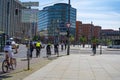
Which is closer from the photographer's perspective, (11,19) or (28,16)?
(28,16)

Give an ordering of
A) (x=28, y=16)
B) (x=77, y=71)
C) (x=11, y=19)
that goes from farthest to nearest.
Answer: (x=11, y=19) < (x=28, y=16) < (x=77, y=71)

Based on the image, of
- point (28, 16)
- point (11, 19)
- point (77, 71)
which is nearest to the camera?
point (77, 71)

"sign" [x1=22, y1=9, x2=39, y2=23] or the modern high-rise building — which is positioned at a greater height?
the modern high-rise building

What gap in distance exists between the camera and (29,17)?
792 inches

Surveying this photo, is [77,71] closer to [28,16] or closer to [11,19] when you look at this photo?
[28,16]

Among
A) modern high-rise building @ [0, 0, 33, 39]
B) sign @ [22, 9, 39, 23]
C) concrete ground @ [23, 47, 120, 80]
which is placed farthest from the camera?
modern high-rise building @ [0, 0, 33, 39]

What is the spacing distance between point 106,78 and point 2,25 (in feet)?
373

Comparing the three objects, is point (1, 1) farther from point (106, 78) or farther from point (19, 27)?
point (106, 78)

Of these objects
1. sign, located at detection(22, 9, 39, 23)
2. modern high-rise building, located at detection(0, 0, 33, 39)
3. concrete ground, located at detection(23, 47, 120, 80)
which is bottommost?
concrete ground, located at detection(23, 47, 120, 80)

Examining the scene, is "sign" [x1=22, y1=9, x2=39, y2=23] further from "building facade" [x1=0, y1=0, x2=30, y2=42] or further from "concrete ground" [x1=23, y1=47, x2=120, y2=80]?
"building facade" [x1=0, y1=0, x2=30, y2=42]

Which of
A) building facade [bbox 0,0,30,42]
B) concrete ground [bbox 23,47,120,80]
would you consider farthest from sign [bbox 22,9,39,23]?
building facade [bbox 0,0,30,42]

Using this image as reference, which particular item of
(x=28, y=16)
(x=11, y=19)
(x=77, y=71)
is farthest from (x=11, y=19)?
(x=77, y=71)

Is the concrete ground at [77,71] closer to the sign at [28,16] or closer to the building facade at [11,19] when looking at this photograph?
the sign at [28,16]

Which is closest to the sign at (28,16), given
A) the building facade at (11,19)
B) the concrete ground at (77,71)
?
the concrete ground at (77,71)
